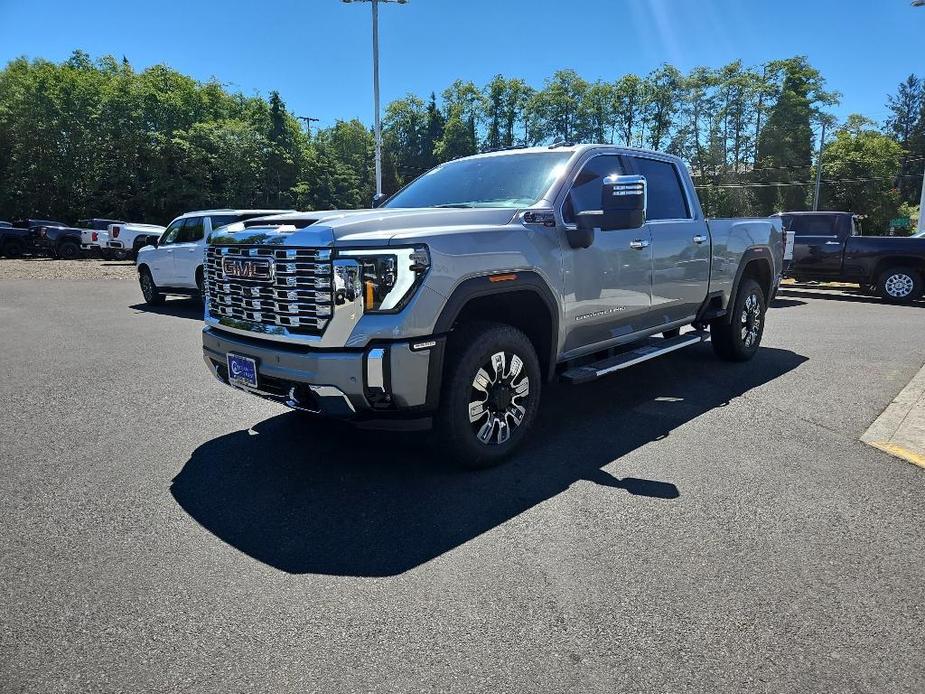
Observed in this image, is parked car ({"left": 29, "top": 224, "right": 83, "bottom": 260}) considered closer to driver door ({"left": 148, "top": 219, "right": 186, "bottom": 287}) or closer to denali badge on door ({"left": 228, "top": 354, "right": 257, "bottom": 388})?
driver door ({"left": 148, "top": 219, "right": 186, "bottom": 287})

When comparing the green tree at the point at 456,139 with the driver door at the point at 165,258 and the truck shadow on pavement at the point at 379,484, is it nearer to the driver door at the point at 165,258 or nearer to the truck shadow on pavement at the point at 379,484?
the driver door at the point at 165,258

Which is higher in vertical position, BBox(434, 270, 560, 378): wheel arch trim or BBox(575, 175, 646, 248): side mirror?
BBox(575, 175, 646, 248): side mirror

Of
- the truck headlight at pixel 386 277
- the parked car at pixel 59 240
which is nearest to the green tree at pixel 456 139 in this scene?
the parked car at pixel 59 240

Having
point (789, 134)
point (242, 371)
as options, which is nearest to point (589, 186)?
point (242, 371)

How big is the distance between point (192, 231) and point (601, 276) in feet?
32.3

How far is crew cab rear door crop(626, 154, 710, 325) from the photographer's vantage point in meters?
5.67

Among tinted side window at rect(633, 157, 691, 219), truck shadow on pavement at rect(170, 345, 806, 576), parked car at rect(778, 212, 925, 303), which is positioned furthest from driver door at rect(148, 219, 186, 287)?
parked car at rect(778, 212, 925, 303)

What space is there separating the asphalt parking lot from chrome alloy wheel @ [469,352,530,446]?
0.26 meters

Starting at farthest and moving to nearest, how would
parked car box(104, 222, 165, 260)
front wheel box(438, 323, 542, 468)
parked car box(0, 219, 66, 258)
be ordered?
parked car box(0, 219, 66, 258), parked car box(104, 222, 165, 260), front wheel box(438, 323, 542, 468)

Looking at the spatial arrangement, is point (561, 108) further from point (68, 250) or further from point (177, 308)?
point (177, 308)

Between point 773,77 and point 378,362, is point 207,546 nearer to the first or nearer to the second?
point 378,362

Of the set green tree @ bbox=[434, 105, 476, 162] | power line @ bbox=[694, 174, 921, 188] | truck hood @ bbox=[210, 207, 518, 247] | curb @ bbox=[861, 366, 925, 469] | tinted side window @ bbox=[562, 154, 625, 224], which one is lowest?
curb @ bbox=[861, 366, 925, 469]

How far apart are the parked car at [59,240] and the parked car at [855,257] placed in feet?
90.3

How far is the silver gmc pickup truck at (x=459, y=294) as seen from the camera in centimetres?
363
